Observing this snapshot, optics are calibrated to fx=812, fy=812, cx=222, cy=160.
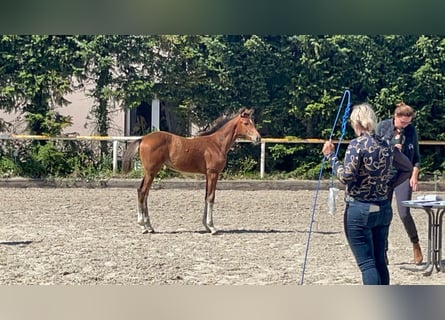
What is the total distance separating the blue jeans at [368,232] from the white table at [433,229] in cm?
90

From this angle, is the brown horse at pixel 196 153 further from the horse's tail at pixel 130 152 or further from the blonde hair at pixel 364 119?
the blonde hair at pixel 364 119

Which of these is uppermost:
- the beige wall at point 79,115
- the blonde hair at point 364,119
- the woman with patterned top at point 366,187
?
the beige wall at point 79,115

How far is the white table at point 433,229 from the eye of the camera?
4.88 m

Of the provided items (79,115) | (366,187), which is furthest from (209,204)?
(366,187)

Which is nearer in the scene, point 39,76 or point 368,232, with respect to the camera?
point 368,232

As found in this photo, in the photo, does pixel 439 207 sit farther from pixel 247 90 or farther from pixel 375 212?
pixel 247 90

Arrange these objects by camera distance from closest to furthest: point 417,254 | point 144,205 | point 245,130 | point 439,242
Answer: point 439,242
point 417,254
point 245,130
point 144,205

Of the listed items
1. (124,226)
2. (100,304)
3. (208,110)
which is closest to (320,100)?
(208,110)

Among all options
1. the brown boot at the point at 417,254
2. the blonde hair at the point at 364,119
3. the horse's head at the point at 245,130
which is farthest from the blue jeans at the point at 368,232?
the horse's head at the point at 245,130

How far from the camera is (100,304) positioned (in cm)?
438

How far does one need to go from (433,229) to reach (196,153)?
2398mm

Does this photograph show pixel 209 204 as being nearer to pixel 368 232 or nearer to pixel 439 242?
pixel 439 242

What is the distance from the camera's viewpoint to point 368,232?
3.99 meters

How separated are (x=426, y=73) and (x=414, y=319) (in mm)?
5822
